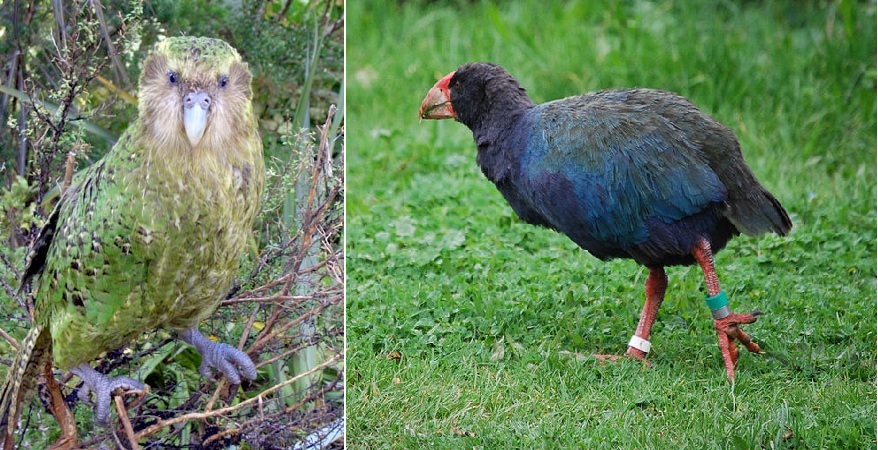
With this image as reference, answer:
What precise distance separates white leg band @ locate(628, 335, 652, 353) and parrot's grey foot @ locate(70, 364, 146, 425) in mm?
1275

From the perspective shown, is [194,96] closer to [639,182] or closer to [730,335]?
[639,182]

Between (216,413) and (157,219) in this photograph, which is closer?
(157,219)

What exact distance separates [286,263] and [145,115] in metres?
0.60

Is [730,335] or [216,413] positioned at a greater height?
Answer: [216,413]

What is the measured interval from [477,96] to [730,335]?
962 mm

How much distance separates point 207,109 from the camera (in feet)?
7.34

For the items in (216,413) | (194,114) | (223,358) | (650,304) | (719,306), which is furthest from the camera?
(650,304)

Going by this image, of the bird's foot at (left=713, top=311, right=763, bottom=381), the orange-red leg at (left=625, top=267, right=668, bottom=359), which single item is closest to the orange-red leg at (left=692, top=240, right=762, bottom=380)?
the bird's foot at (left=713, top=311, right=763, bottom=381)

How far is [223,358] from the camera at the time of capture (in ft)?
8.79

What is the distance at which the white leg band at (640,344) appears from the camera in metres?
2.87

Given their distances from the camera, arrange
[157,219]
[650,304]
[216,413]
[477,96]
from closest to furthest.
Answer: [157,219]
[216,413]
[650,304]
[477,96]

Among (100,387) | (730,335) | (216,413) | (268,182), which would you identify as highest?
(268,182)

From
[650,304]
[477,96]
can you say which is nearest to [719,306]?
[650,304]

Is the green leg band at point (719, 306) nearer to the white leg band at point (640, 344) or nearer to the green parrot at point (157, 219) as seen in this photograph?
the white leg band at point (640, 344)
